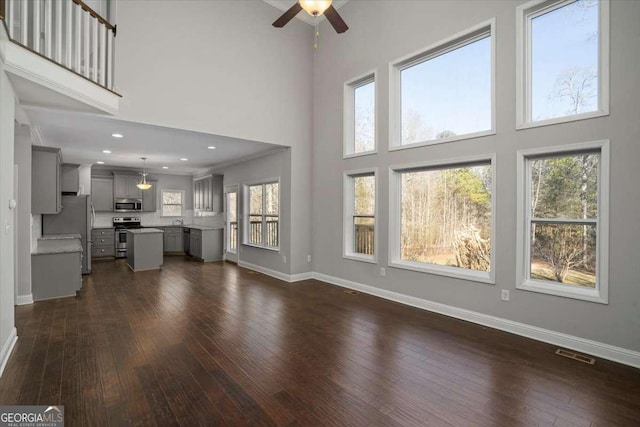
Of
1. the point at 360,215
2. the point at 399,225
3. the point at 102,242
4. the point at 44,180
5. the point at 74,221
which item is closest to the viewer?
the point at 399,225

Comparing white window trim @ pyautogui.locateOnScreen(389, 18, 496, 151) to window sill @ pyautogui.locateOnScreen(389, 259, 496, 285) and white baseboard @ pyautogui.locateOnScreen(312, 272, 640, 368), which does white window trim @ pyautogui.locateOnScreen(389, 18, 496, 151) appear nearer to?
window sill @ pyautogui.locateOnScreen(389, 259, 496, 285)

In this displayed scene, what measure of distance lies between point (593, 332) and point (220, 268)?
6.51 meters

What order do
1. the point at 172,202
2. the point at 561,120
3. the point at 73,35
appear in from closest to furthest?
the point at 561,120
the point at 73,35
the point at 172,202

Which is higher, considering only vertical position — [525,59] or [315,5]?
[315,5]

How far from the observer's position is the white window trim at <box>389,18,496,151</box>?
12.1 feet

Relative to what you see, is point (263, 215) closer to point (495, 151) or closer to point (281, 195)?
point (281, 195)

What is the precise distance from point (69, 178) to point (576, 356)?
8.71m

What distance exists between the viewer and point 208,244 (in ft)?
26.9

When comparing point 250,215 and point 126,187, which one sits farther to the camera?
point 126,187

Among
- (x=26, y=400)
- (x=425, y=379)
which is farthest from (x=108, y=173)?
(x=425, y=379)

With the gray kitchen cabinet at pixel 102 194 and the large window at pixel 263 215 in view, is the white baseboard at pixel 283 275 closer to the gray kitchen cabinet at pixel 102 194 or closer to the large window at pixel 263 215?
the large window at pixel 263 215

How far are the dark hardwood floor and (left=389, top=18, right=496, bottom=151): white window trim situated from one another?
231 centimetres

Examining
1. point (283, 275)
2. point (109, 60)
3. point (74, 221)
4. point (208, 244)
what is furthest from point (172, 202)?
point (109, 60)

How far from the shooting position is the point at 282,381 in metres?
2.48
